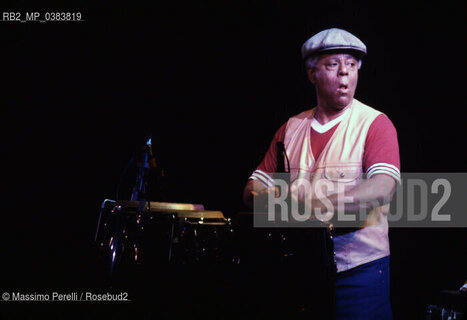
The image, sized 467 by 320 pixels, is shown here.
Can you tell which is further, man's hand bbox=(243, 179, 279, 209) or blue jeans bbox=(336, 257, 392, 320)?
man's hand bbox=(243, 179, 279, 209)

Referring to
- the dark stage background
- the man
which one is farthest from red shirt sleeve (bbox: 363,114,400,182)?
the dark stage background

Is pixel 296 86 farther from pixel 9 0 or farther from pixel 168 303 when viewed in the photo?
A: pixel 9 0

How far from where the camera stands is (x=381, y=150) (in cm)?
206

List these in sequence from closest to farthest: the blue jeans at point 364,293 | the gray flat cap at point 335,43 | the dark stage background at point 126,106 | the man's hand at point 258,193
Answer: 1. the blue jeans at point 364,293
2. the man's hand at point 258,193
3. the gray flat cap at point 335,43
4. the dark stage background at point 126,106

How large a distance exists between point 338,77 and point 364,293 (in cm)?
108

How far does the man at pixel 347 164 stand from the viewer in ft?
6.44

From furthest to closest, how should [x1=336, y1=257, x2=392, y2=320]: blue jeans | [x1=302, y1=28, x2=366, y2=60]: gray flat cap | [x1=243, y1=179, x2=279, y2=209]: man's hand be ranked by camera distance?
1. [x1=302, y1=28, x2=366, y2=60]: gray flat cap
2. [x1=243, y1=179, x2=279, y2=209]: man's hand
3. [x1=336, y1=257, x2=392, y2=320]: blue jeans

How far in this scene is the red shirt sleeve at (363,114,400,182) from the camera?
2000mm

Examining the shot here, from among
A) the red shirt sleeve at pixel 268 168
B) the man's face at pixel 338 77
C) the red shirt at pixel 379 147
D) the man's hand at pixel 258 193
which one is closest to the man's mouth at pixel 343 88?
the man's face at pixel 338 77

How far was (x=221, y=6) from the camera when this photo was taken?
355cm

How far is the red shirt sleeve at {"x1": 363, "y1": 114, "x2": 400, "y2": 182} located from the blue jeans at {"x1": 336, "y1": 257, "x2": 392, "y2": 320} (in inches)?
16.3

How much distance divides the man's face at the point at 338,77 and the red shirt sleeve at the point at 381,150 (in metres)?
0.25

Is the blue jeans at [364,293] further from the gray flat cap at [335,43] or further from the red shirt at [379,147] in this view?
the gray flat cap at [335,43]

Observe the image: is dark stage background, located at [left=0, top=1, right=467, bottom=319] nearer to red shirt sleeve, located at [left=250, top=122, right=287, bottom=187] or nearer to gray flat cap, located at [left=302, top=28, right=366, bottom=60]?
red shirt sleeve, located at [left=250, top=122, right=287, bottom=187]
